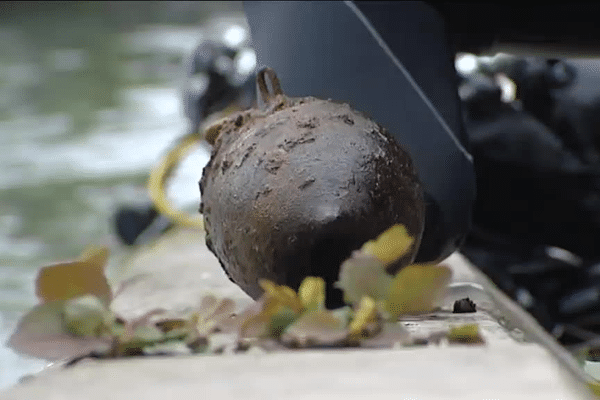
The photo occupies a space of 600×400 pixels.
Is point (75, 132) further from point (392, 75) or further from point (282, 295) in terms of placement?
point (282, 295)

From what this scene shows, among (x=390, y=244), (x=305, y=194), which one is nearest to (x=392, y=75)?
(x=305, y=194)

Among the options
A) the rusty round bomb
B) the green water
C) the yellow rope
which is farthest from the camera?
the green water

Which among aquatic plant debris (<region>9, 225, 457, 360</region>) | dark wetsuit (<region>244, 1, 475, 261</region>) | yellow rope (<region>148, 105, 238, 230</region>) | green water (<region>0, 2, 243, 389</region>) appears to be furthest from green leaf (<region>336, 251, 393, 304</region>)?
yellow rope (<region>148, 105, 238, 230</region>)

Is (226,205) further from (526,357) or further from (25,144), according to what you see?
(25,144)

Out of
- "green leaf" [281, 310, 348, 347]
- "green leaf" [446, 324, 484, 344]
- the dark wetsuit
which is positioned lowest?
"green leaf" [446, 324, 484, 344]

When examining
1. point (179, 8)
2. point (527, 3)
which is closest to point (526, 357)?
point (527, 3)

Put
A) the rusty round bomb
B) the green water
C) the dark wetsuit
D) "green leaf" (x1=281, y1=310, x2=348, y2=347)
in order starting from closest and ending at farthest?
"green leaf" (x1=281, y1=310, x2=348, y2=347)
the rusty round bomb
the dark wetsuit
the green water

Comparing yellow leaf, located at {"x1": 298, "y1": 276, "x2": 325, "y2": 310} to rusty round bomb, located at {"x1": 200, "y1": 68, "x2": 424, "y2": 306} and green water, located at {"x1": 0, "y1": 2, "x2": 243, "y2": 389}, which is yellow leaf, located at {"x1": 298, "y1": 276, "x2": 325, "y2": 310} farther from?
green water, located at {"x1": 0, "y1": 2, "x2": 243, "y2": 389}
